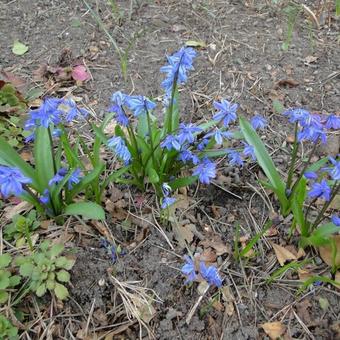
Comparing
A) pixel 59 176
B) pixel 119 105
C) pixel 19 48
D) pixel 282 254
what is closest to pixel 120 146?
pixel 119 105

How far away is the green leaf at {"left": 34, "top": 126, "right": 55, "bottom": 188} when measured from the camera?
2.55m

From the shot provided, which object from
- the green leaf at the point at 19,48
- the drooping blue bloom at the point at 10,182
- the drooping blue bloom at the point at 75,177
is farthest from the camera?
the green leaf at the point at 19,48

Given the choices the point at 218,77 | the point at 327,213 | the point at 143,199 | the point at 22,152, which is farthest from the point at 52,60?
the point at 327,213

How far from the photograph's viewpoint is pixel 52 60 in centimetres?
370

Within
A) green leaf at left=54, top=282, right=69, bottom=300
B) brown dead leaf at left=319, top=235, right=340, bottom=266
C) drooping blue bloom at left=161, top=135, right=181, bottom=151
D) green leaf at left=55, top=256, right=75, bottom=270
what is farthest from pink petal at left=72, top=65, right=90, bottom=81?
brown dead leaf at left=319, top=235, right=340, bottom=266

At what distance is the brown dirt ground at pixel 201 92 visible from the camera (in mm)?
2408

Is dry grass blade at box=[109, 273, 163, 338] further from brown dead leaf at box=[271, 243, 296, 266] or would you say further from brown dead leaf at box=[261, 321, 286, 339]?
brown dead leaf at box=[271, 243, 296, 266]

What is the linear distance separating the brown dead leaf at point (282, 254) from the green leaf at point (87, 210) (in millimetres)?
1011

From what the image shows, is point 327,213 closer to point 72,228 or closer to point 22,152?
point 72,228

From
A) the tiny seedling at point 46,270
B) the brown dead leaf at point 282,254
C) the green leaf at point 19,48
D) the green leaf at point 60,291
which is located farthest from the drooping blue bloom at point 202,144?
the green leaf at point 19,48

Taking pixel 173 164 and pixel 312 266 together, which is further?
pixel 173 164

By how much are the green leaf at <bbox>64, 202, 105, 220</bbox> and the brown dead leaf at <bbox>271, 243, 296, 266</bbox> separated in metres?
1.01

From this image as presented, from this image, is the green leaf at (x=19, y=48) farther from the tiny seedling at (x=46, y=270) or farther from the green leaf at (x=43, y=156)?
the tiny seedling at (x=46, y=270)

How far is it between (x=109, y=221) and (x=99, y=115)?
0.94 meters
